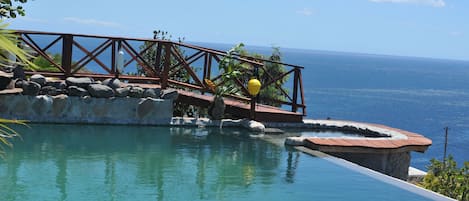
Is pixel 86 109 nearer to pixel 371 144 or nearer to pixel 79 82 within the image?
pixel 79 82

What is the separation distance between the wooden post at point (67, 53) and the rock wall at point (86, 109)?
0.92 m

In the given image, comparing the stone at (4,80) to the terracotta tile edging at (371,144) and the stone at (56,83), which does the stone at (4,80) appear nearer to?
the stone at (56,83)

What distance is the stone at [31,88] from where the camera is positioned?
419 inches

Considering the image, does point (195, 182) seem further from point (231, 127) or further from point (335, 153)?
point (231, 127)

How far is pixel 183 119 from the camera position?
1168 centimetres

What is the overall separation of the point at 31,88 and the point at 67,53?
113 centimetres

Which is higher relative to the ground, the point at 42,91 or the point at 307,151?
the point at 42,91

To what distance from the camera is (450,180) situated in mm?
9031

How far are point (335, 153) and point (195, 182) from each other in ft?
10.3

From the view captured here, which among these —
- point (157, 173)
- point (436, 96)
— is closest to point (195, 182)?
point (157, 173)

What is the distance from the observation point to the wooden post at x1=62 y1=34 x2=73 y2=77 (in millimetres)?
11375

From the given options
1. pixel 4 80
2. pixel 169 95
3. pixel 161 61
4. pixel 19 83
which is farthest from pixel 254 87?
pixel 161 61

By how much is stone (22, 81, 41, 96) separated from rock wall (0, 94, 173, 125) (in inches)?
3.0

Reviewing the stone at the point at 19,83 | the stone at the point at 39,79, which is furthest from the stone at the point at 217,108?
the stone at the point at 19,83
